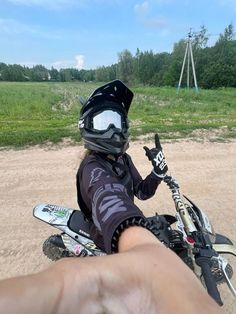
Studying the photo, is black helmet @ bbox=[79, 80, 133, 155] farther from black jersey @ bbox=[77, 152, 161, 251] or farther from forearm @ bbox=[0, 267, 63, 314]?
forearm @ bbox=[0, 267, 63, 314]

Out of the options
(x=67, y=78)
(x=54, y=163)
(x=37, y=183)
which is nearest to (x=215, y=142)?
(x=54, y=163)

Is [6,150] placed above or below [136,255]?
below

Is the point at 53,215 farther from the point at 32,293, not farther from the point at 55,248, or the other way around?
the point at 32,293

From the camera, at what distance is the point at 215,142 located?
7703mm

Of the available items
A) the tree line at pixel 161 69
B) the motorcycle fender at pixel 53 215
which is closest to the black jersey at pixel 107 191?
the motorcycle fender at pixel 53 215

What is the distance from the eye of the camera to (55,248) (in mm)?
2672

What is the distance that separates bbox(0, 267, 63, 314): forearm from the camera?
0.47 m

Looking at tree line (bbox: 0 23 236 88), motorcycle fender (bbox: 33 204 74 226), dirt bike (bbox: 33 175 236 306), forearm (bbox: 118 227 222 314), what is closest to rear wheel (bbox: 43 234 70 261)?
dirt bike (bbox: 33 175 236 306)

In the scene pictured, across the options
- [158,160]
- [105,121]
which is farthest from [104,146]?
[158,160]

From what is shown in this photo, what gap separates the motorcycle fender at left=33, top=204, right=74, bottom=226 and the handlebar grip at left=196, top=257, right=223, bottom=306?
1.01 metres

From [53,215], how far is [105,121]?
89 centimetres

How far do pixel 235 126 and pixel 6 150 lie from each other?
19.3 ft

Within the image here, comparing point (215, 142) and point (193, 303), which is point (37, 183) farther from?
A: point (193, 303)

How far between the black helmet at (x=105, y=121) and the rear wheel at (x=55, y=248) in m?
0.93
